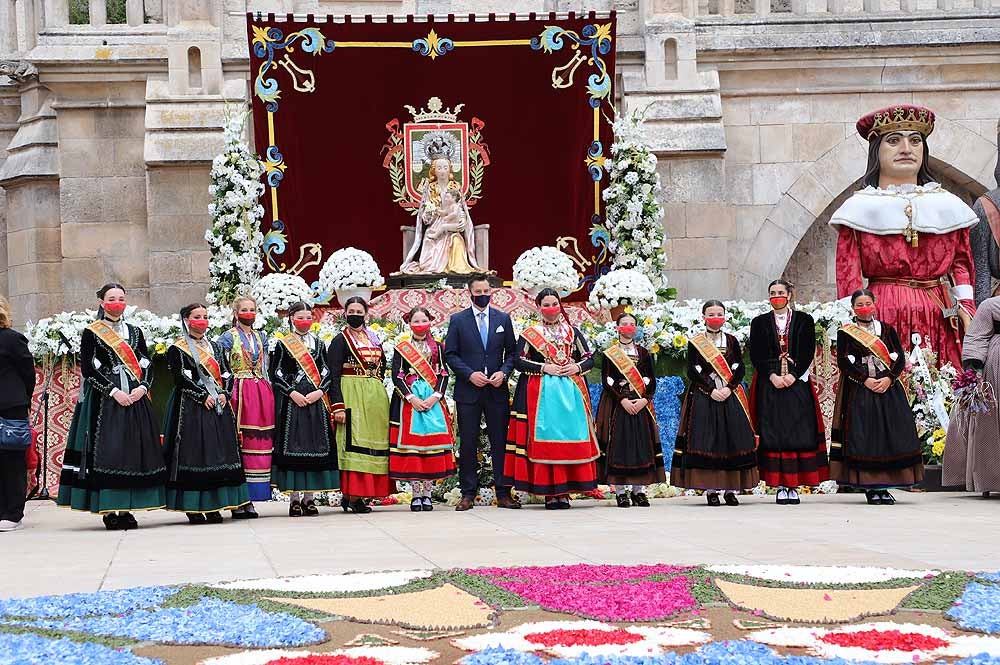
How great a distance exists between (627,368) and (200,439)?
116 inches

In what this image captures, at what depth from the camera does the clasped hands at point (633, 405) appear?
1059cm

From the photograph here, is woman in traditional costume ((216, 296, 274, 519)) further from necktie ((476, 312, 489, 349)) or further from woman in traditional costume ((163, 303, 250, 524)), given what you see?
necktie ((476, 312, 489, 349))

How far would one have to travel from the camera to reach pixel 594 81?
16219 mm

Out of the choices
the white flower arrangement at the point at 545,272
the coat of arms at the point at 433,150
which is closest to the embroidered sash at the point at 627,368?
the white flower arrangement at the point at 545,272

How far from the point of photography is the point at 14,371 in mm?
9922

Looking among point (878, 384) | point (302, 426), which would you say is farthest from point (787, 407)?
point (302, 426)

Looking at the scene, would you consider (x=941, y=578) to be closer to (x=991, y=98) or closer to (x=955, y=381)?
(x=955, y=381)

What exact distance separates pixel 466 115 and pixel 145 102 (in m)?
3.39

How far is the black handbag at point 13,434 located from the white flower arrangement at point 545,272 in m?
5.28

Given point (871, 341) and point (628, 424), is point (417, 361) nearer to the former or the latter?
point (628, 424)

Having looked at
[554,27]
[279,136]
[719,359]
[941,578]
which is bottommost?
[941,578]

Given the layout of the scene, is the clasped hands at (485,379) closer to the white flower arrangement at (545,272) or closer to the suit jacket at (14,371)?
the suit jacket at (14,371)

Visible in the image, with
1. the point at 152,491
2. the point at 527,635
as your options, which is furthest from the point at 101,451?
the point at 527,635

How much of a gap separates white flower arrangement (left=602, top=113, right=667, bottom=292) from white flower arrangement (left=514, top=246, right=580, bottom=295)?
4.95 feet
